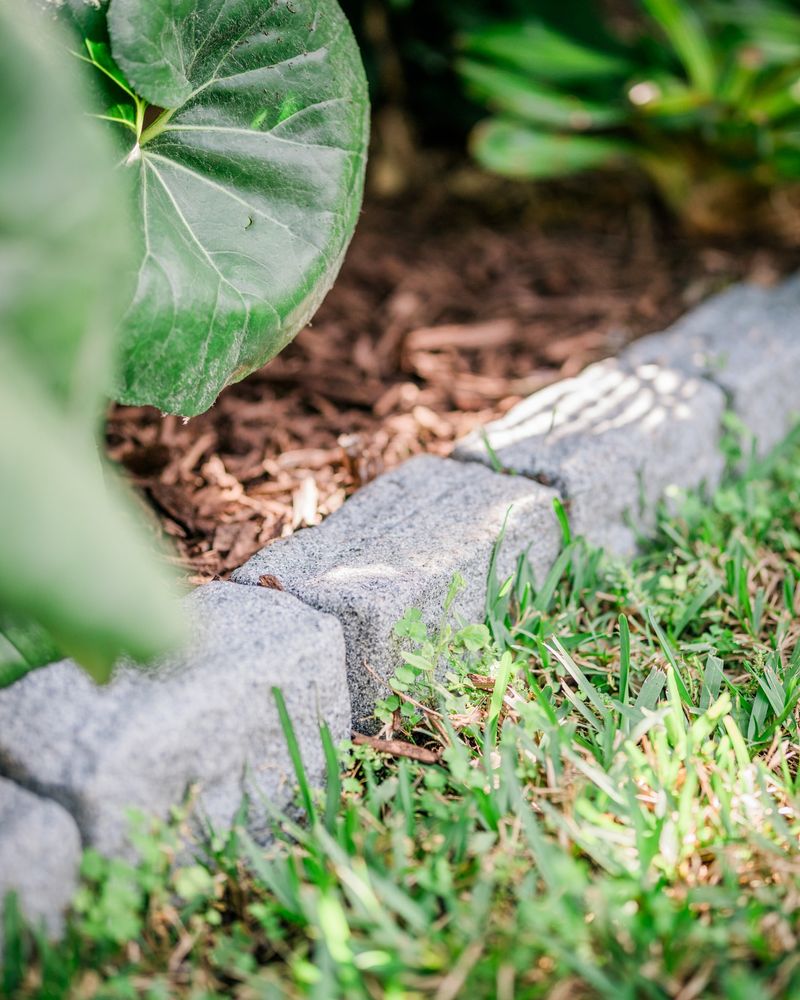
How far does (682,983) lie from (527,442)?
0.98 m

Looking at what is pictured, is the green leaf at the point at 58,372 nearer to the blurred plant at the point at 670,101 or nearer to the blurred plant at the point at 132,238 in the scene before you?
the blurred plant at the point at 132,238

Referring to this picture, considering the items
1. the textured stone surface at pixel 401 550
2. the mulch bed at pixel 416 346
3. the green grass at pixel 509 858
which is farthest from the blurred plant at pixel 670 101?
the green grass at pixel 509 858

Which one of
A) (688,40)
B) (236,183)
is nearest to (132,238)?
(236,183)

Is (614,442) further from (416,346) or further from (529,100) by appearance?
(529,100)

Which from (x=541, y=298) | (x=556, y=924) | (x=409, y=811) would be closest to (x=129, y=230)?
(x=409, y=811)

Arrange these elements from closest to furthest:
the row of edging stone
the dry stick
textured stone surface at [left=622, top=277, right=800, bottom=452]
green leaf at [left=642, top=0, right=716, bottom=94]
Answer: the row of edging stone, the dry stick, textured stone surface at [left=622, top=277, right=800, bottom=452], green leaf at [left=642, top=0, right=716, bottom=94]

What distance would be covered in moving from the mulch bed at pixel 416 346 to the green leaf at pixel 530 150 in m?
0.29

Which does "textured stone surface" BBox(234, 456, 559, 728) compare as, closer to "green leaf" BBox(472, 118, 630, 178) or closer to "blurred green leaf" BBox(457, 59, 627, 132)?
"green leaf" BBox(472, 118, 630, 178)

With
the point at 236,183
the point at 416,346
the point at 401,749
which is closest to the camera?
the point at 401,749

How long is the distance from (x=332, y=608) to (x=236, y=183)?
0.66 meters

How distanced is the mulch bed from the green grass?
479mm

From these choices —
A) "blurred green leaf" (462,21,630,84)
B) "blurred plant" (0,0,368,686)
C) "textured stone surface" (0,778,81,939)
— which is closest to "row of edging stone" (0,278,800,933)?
"textured stone surface" (0,778,81,939)

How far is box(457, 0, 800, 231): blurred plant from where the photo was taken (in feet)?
7.91

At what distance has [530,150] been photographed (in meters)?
2.46
